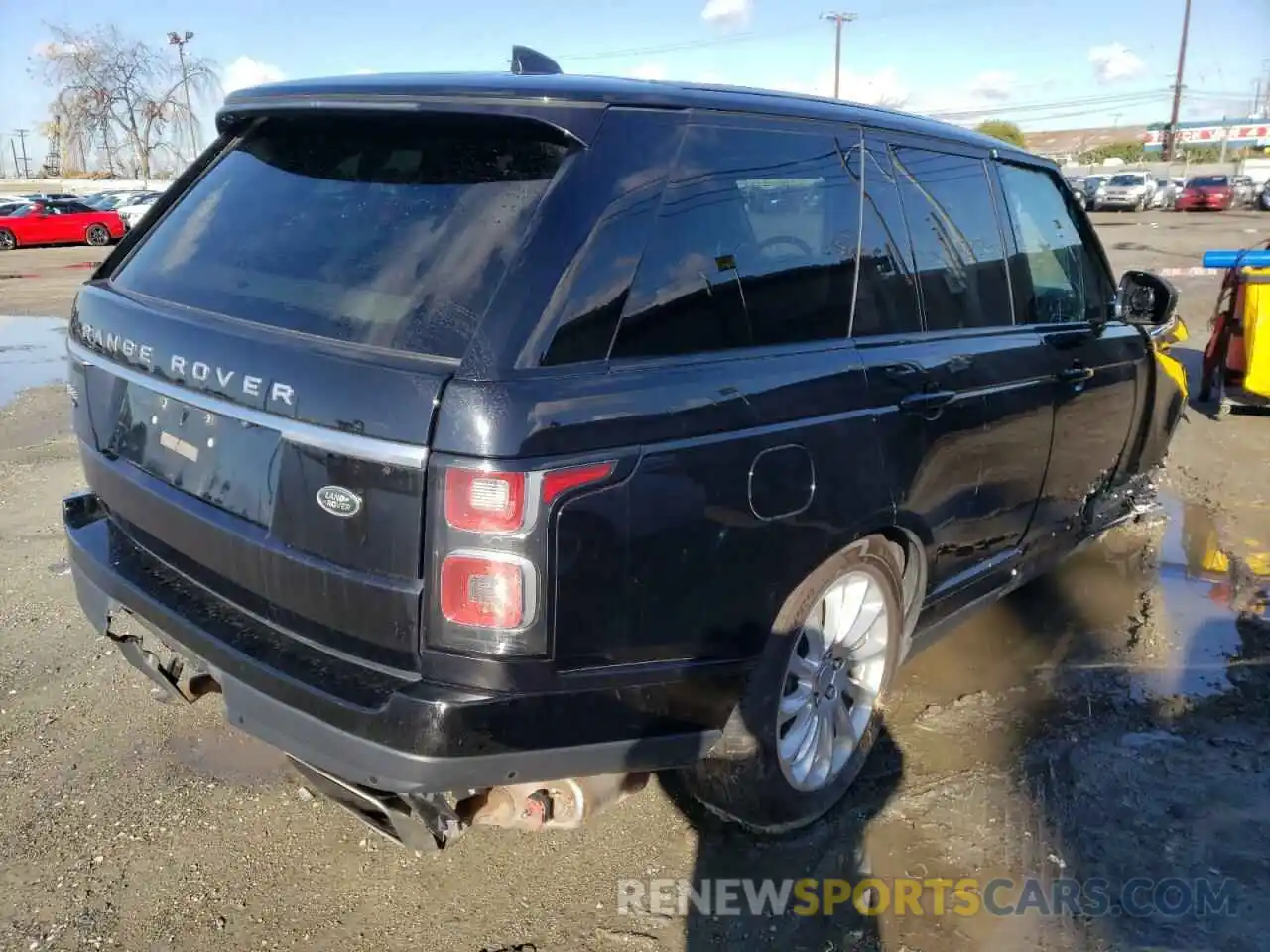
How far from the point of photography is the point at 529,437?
197 cm

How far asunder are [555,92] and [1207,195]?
44953mm

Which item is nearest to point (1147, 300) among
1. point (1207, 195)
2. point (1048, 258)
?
point (1048, 258)

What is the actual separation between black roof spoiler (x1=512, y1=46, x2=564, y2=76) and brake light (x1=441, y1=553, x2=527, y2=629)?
4.47ft

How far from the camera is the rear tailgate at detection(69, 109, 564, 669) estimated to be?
6.79ft

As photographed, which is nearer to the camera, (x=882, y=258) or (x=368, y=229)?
(x=368, y=229)

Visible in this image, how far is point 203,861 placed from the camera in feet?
9.21

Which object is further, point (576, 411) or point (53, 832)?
point (53, 832)

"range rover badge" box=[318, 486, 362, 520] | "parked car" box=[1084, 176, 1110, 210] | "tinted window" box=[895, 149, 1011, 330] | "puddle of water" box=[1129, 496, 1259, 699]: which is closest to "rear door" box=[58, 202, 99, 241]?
"puddle of water" box=[1129, 496, 1259, 699]

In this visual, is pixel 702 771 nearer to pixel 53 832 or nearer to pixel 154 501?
pixel 154 501

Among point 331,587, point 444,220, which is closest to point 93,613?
point 331,587

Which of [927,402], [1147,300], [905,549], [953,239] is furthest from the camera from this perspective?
[1147,300]

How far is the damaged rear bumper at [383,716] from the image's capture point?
6.72ft

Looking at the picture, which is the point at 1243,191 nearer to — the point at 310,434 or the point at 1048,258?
the point at 1048,258

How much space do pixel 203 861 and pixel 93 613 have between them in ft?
2.52
